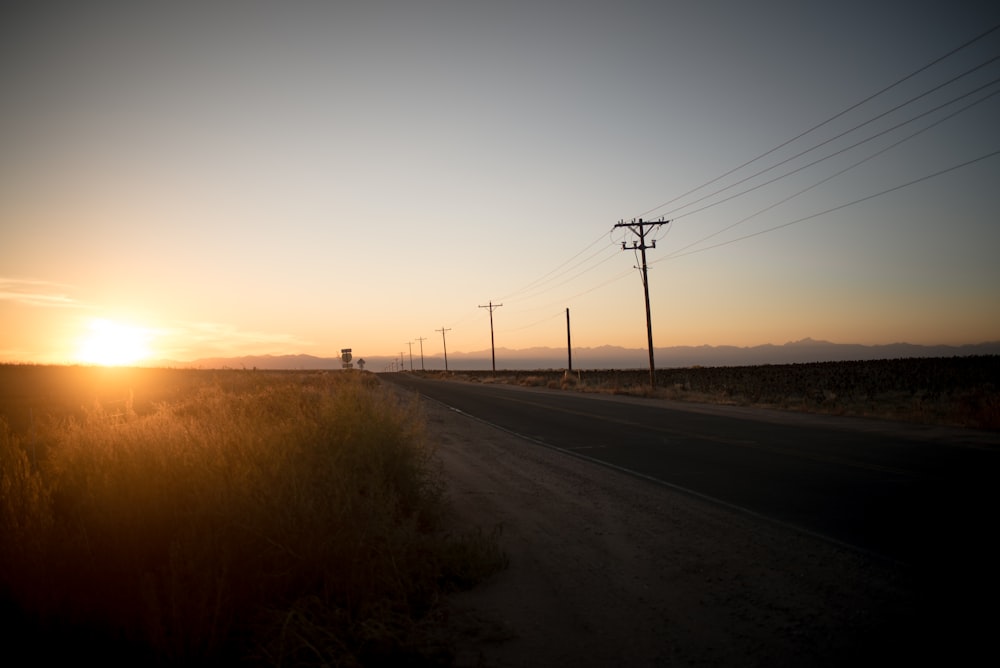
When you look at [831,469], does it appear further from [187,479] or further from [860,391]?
[860,391]

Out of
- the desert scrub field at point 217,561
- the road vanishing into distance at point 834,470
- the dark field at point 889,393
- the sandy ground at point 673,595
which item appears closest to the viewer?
the desert scrub field at point 217,561

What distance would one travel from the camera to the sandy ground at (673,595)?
144 inches

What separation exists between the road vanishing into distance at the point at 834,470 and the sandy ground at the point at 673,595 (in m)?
0.70

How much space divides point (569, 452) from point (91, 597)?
9.47 metres

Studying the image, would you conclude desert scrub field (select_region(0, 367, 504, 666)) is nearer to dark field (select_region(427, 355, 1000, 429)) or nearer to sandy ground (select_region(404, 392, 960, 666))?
sandy ground (select_region(404, 392, 960, 666))

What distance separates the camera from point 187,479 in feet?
17.2

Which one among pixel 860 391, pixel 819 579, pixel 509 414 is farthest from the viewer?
pixel 860 391

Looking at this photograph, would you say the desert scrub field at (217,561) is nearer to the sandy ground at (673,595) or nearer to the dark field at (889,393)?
the sandy ground at (673,595)

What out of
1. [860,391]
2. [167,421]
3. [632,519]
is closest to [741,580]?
[632,519]

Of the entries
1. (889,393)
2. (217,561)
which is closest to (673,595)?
(217,561)

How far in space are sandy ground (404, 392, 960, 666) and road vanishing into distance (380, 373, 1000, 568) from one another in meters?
0.70

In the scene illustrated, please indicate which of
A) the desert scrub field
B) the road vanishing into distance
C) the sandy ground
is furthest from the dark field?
the desert scrub field

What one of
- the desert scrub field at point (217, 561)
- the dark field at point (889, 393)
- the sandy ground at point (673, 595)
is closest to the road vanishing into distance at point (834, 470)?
the sandy ground at point (673, 595)

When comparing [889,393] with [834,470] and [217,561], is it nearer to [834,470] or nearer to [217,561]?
[834,470]
